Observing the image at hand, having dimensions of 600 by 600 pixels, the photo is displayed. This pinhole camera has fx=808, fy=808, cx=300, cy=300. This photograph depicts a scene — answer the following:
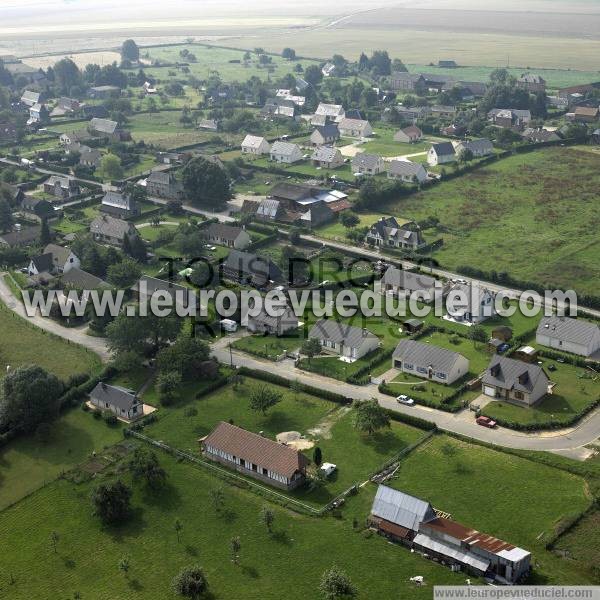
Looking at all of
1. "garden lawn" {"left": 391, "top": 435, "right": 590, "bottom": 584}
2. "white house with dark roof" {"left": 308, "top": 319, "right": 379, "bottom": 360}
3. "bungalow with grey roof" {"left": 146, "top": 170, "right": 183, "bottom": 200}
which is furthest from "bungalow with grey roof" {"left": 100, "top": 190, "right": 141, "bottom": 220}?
"garden lawn" {"left": 391, "top": 435, "right": 590, "bottom": 584}

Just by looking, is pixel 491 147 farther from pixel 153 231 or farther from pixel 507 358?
pixel 507 358

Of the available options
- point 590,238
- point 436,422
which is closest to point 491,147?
point 590,238

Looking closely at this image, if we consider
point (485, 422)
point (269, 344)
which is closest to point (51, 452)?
point (269, 344)

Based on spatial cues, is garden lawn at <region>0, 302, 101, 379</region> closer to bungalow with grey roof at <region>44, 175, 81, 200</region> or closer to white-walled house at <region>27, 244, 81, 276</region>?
white-walled house at <region>27, 244, 81, 276</region>

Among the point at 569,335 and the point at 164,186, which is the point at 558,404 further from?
the point at 164,186

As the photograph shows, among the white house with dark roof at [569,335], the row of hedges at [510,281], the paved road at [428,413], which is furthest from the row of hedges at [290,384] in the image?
the row of hedges at [510,281]
